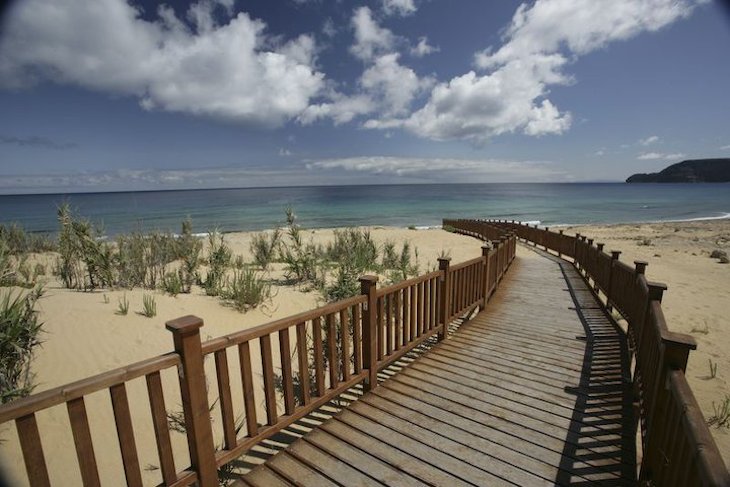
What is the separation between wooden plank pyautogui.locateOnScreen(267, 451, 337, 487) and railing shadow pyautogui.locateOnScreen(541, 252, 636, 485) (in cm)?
183

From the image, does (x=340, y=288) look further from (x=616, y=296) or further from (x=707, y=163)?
(x=707, y=163)

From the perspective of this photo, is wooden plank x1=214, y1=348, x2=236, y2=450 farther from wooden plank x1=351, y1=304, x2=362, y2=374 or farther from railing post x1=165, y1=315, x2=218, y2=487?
wooden plank x1=351, y1=304, x2=362, y2=374

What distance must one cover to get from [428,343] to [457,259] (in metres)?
8.91

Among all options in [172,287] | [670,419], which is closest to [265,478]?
[670,419]

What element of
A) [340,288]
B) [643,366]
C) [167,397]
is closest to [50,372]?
[167,397]

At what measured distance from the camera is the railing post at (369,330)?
3701 mm

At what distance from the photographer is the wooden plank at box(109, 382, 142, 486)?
6.63ft

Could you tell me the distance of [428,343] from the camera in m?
5.49

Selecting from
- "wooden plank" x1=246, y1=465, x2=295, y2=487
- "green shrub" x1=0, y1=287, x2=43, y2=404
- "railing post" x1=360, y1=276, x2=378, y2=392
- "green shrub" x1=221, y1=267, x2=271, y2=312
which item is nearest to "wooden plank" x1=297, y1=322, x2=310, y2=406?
"wooden plank" x1=246, y1=465, x2=295, y2=487

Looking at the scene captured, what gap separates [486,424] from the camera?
327 cm

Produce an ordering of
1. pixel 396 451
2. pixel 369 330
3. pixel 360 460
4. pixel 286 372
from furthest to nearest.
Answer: pixel 369 330, pixel 286 372, pixel 396 451, pixel 360 460

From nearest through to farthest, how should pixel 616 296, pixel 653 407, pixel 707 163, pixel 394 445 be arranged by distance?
pixel 653 407, pixel 394 445, pixel 616 296, pixel 707 163

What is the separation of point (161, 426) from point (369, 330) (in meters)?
2.09

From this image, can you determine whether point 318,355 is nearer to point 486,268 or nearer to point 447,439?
point 447,439
